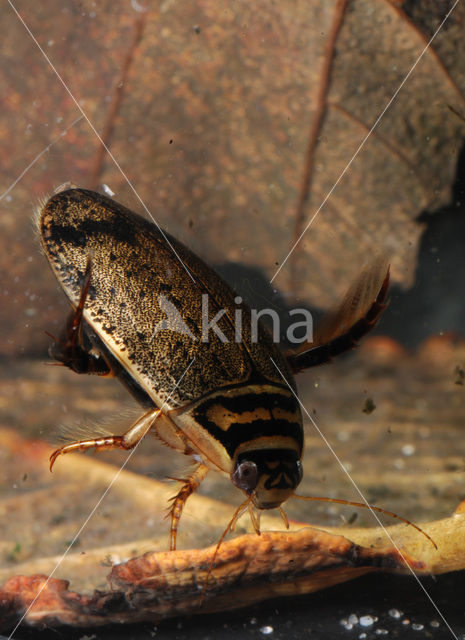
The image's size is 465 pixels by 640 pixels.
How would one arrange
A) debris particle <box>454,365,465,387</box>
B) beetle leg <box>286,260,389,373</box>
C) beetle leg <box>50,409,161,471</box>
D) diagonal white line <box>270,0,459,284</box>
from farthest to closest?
1. debris particle <box>454,365,465,387</box>
2. diagonal white line <box>270,0,459,284</box>
3. beetle leg <box>286,260,389,373</box>
4. beetle leg <box>50,409,161,471</box>

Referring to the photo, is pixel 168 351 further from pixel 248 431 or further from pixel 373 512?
pixel 373 512

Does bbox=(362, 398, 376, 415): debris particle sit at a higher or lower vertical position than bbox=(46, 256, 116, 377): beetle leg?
lower

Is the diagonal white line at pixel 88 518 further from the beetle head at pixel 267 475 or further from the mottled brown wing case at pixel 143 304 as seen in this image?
the beetle head at pixel 267 475

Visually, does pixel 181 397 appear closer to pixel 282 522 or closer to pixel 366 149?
pixel 282 522

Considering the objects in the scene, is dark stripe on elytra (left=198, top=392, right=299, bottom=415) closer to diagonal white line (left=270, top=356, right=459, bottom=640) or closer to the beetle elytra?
the beetle elytra

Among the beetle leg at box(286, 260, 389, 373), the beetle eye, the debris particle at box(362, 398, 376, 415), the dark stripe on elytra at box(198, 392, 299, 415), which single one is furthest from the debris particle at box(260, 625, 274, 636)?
the debris particle at box(362, 398, 376, 415)

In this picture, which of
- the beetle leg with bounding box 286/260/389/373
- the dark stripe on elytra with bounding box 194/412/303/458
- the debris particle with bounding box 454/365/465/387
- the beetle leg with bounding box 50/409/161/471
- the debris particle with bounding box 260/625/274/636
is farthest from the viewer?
the debris particle with bounding box 454/365/465/387

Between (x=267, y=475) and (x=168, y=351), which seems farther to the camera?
(x=168, y=351)

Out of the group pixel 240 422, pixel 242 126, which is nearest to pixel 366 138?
pixel 242 126
